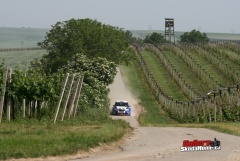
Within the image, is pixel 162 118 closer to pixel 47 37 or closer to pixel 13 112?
pixel 13 112

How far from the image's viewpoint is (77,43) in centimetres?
6241

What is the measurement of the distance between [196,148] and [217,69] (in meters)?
55.8

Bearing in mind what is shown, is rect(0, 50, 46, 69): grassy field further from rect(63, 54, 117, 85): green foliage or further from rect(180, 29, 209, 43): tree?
rect(180, 29, 209, 43): tree

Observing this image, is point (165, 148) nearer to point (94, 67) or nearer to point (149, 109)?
point (149, 109)

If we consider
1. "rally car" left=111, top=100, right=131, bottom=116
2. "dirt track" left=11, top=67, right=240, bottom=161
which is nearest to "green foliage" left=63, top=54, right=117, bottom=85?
"rally car" left=111, top=100, right=131, bottom=116

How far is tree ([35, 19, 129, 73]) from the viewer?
62.3m

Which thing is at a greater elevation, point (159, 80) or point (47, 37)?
point (47, 37)

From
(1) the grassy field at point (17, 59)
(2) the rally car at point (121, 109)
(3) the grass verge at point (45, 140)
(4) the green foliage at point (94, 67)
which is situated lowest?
(2) the rally car at point (121, 109)

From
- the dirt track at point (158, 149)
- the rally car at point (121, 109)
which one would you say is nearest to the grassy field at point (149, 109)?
the rally car at point (121, 109)

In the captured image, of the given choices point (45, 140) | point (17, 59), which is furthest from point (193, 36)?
point (45, 140)

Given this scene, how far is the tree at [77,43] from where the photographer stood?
62281 mm

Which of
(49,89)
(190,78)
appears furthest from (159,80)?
(49,89)

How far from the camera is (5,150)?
15016 mm

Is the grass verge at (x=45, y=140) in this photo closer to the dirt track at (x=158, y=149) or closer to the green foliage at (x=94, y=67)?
the dirt track at (x=158, y=149)
